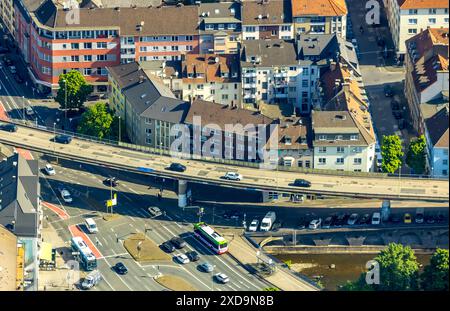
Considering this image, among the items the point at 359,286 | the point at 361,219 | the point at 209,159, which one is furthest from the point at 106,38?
the point at 359,286

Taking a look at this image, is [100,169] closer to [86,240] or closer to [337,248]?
[86,240]

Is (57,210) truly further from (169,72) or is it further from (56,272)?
(169,72)

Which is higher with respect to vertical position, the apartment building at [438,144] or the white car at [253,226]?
the apartment building at [438,144]

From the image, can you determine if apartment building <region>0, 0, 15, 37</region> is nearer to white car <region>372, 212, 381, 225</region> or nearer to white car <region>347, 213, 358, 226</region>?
white car <region>347, 213, 358, 226</region>

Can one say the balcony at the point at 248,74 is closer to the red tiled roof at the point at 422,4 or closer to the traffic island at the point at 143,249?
the red tiled roof at the point at 422,4

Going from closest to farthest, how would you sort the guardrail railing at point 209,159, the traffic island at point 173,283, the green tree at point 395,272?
the green tree at point 395,272, the traffic island at point 173,283, the guardrail railing at point 209,159

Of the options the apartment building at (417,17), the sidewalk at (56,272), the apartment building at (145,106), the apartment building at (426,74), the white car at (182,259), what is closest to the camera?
the sidewalk at (56,272)

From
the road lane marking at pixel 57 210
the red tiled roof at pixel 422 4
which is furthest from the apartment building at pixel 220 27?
the road lane marking at pixel 57 210

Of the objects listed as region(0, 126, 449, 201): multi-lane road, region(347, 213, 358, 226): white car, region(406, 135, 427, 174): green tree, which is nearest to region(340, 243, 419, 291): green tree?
region(0, 126, 449, 201): multi-lane road
